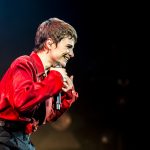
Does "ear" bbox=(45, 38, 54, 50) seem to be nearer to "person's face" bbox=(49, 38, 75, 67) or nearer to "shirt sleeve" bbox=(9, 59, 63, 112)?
"person's face" bbox=(49, 38, 75, 67)

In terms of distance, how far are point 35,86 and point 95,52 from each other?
486 centimetres

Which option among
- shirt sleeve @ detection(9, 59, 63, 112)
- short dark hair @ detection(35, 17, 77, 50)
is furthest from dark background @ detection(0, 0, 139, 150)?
shirt sleeve @ detection(9, 59, 63, 112)

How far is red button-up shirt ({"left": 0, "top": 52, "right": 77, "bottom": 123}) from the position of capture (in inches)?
90.3

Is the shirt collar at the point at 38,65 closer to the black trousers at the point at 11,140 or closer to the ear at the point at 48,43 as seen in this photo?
the ear at the point at 48,43

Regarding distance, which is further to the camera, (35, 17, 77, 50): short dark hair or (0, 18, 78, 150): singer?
(35, 17, 77, 50): short dark hair

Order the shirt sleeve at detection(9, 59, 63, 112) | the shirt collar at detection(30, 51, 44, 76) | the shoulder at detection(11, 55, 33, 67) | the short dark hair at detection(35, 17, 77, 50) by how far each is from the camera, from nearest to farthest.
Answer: the shirt sleeve at detection(9, 59, 63, 112) < the shoulder at detection(11, 55, 33, 67) < the shirt collar at detection(30, 51, 44, 76) < the short dark hair at detection(35, 17, 77, 50)

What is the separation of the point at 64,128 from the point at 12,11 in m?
2.35

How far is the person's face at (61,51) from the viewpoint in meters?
2.63

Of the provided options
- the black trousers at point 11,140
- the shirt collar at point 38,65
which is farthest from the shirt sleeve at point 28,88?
the black trousers at point 11,140

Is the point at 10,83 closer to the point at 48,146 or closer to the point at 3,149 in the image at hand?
the point at 3,149

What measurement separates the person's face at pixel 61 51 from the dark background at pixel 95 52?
367cm

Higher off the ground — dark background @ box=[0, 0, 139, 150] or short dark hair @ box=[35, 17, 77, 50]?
short dark hair @ box=[35, 17, 77, 50]

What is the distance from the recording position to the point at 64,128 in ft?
24.5

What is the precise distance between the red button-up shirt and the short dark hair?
189 millimetres
